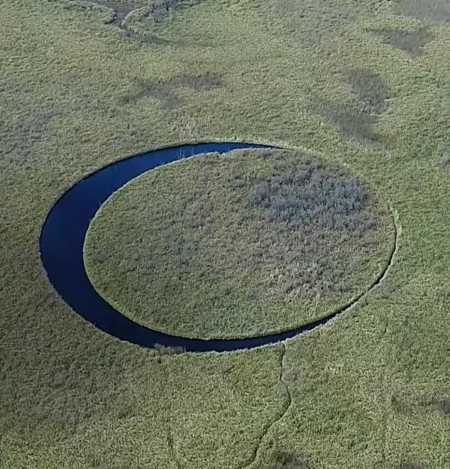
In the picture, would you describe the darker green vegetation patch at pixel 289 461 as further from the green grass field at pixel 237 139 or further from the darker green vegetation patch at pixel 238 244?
the darker green vegetation patch at pixel 238 244

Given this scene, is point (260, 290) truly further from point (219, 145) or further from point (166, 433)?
point (219, 145)

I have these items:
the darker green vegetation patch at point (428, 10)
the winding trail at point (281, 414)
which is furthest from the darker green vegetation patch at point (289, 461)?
the darker green vegetation patch at point (428, 10)

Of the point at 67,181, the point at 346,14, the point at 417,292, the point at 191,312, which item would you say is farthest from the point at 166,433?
the point at 346,14

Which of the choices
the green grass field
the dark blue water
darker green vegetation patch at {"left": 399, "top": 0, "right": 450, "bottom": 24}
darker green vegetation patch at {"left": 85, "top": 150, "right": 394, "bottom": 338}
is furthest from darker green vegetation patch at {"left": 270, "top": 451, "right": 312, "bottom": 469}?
darker green vegetation patch at {"left": 399, "top": 0, "right": 450, "bottom": 24}

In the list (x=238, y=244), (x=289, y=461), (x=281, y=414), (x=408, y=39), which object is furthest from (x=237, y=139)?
(x=289, y=461)

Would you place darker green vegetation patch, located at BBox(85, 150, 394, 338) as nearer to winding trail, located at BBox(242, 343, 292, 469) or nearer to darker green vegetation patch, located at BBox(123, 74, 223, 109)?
winding trail, located at BBox(242, 343, 292, 469)

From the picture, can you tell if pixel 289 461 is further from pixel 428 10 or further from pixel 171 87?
pixel 428 10
